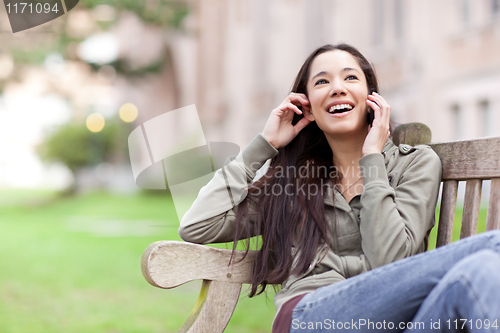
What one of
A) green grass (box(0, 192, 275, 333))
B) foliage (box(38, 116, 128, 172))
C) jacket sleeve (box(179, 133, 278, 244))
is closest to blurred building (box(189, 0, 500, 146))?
green grass (box(0, 192, 275, 333))

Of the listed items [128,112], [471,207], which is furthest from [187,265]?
[128,112]

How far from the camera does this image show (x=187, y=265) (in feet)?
6.19

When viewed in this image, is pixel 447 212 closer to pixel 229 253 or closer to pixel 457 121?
pixel 229 253

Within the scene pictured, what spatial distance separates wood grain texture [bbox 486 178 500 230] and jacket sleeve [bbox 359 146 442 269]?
215 millimetres

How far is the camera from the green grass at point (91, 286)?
14.3 ft

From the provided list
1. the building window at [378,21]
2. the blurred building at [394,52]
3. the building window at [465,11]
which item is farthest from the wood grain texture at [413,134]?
the building window at [378,21]

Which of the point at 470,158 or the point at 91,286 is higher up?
the point at 470,158

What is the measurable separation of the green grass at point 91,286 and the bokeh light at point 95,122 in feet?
26.9

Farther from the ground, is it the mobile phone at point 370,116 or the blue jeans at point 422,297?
the mobile phone at point 370,116

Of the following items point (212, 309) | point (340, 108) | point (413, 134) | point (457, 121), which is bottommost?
point (457, 121)

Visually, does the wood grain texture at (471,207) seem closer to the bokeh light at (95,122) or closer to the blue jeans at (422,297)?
the blue jeans at (422,297)

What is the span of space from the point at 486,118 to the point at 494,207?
9.32 m

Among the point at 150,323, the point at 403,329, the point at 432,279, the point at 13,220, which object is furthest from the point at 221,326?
the point at 13,220

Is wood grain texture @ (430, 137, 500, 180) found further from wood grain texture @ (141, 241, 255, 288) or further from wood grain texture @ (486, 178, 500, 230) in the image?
wood grain texture @ (141, 241, 255, 288)
